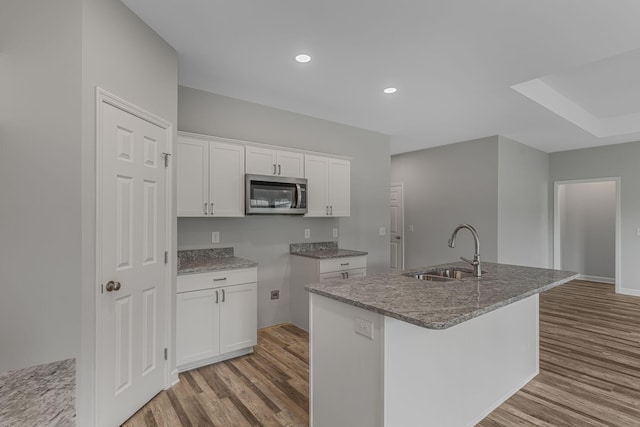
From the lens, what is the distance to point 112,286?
1.97 m

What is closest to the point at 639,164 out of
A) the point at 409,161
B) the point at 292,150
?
the point at 409,161

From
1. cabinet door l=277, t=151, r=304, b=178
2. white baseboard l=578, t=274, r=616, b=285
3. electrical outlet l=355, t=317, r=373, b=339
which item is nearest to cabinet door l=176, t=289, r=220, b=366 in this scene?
cabinet door l=277, t=151, r=304, b=178

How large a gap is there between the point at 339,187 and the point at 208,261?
6.28ft

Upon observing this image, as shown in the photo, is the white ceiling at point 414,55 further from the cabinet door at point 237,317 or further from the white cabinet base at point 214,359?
the white cabinet base at point 214,359

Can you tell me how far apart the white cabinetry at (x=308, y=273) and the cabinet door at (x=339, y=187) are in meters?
0.69

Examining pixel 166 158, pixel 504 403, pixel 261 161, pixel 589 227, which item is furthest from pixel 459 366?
pixel 589 227

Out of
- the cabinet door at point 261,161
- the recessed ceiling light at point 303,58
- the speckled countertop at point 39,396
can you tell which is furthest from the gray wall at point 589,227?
the speckled countertop at point 39,396

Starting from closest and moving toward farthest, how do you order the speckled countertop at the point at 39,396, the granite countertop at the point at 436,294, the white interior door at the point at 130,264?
1. the speckled countertop at the point at 39,396
2. the granite countertop at the point at 436,294
3. the white interior door at the point at 130,264

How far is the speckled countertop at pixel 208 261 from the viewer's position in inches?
112

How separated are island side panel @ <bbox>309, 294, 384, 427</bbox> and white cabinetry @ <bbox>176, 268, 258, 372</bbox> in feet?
4.19

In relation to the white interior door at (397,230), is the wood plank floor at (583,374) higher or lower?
lower

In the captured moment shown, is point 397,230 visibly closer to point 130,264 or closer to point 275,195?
point 275,195

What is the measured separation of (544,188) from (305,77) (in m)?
5.91

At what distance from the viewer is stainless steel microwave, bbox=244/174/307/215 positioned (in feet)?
11.2
